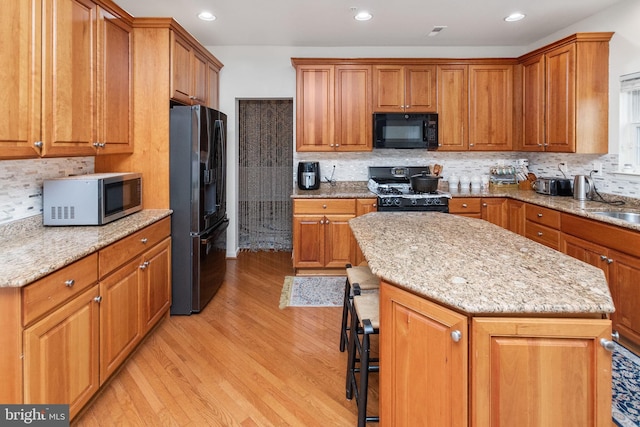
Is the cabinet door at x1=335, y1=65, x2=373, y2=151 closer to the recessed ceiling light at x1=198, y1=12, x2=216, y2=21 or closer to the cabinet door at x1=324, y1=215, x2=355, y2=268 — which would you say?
the cabinet door at x1=324, y1=215, x2=355, y2=268

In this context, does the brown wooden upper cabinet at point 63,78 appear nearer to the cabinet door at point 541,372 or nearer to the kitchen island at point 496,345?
the kitchen island at point 496,345

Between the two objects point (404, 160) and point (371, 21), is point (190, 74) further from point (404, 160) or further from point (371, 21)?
point (404, 160)

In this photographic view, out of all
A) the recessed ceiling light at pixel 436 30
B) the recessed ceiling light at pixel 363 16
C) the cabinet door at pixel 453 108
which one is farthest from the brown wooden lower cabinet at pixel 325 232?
the recessed ceiling light at pixel 436 30

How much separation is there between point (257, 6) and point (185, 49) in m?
0.73

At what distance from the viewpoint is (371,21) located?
155 inches

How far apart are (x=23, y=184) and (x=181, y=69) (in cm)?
154

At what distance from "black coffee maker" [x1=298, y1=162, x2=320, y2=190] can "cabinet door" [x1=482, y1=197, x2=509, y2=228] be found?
1.85 meters

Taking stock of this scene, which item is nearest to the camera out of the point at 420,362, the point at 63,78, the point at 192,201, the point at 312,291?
the point at 420,362

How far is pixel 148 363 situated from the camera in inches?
99.9

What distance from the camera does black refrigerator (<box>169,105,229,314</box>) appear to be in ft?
10.4

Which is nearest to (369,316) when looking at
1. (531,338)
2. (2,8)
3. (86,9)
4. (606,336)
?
(531,338)

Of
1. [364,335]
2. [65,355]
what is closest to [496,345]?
[364,335]

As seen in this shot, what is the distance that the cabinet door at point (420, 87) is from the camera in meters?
4.52

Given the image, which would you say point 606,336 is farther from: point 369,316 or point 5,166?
point 5,166
